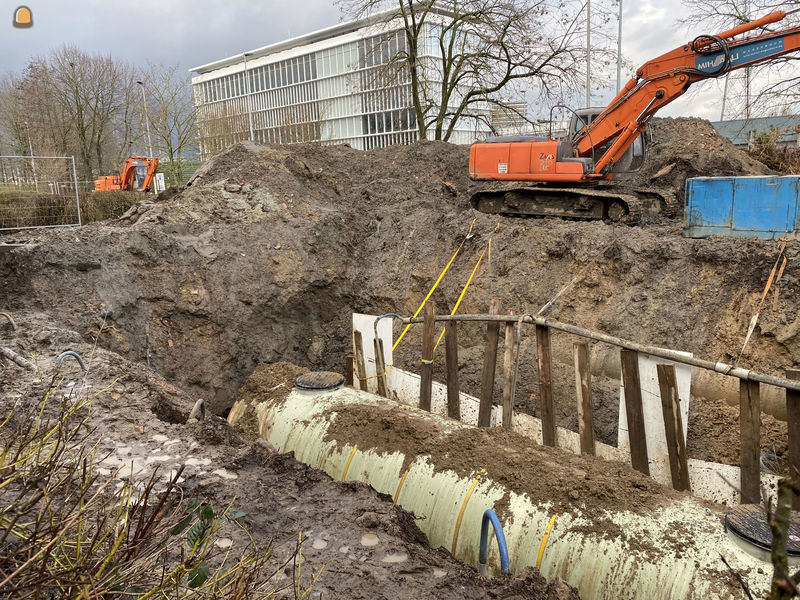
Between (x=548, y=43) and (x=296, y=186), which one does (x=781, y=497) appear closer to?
(x=296, y=186)

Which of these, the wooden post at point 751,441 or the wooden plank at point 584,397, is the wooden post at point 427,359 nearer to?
the wooden plank at point 584,397

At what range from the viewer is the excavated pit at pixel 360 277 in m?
8.74

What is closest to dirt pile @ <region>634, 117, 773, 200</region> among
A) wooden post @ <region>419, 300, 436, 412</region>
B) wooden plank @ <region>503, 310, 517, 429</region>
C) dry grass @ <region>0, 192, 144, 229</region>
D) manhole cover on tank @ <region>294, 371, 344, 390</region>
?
wooden post @ <region>419, 300, 436, 412</region>

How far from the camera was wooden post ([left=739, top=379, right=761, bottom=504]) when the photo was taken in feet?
18.0

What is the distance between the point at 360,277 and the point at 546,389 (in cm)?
728

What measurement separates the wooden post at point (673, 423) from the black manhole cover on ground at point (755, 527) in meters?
1.08

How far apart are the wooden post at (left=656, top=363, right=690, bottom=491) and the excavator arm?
722 centimetres

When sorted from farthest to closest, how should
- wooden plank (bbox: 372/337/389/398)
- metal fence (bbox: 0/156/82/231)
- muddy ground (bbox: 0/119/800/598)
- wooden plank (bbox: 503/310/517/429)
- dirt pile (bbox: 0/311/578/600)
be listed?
metal fence (bbox: 0/156/82/231), wooden plank (bbox: 372/337/389/398), wooden plank (bbox: 503/310/517/429), muddy ground (bbox: 0/119/800/598), dirt pile (bbox: 0/311/578/600)

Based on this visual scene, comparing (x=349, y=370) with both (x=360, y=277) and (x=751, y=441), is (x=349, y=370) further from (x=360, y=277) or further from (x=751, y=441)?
(x=751, y=441)

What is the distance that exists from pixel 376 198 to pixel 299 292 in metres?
4.33

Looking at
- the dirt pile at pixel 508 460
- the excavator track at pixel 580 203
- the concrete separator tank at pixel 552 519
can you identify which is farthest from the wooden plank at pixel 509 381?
the excavator track at pixel 580 203

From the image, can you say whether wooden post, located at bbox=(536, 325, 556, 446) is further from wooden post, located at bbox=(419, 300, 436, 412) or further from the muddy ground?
wooden post, located at bbox=(419, 300, 436, 412)

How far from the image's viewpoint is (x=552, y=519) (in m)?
5.18

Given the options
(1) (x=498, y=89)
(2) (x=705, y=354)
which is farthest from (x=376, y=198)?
(2) (x=705, y=354)
